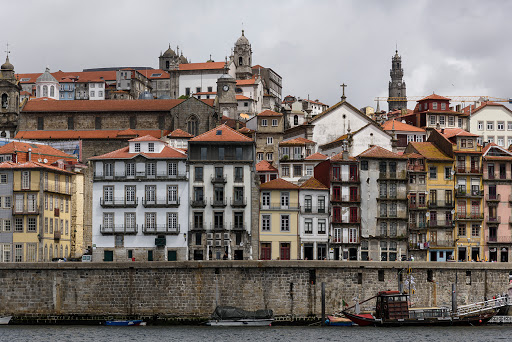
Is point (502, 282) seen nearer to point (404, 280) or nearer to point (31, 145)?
point (404, 280)

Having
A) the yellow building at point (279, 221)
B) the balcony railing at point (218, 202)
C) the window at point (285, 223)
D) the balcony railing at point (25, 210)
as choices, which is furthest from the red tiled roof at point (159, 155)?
the window at point (285, 223)

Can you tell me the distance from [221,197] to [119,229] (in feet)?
30.7

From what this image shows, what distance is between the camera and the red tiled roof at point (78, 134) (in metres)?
126

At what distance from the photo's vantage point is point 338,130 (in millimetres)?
118312

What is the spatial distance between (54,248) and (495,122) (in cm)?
6170

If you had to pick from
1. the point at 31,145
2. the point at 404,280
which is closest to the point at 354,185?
the point at 404,280

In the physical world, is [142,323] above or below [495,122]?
below

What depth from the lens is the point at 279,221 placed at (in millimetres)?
89500

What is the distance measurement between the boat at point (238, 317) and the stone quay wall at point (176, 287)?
70cm

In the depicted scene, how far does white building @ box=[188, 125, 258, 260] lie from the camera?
3410 inches

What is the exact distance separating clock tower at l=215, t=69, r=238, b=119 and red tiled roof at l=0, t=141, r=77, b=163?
3315cm

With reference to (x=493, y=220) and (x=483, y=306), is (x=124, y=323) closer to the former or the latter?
(x=483, y=306)

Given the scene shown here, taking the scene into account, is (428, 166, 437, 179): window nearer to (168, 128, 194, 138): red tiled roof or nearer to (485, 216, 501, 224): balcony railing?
(485, 216, 501, 224): balcony railing

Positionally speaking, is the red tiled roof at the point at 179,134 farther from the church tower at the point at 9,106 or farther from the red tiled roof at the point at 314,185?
the red tiled roof at the point at 314,185
